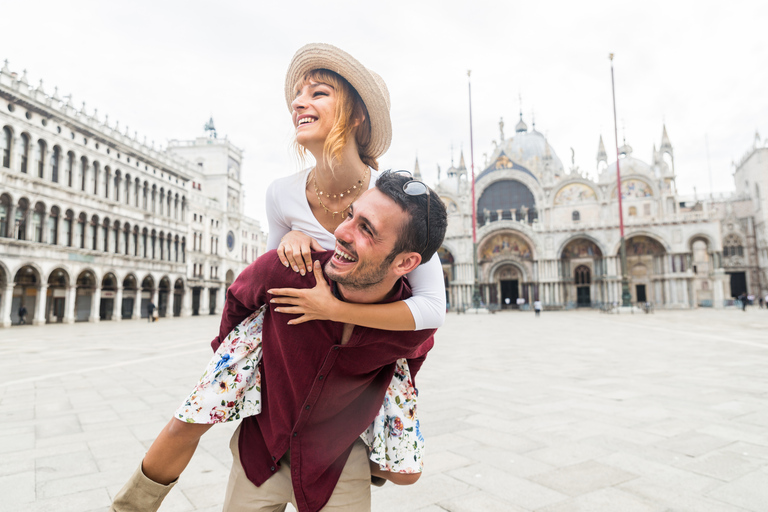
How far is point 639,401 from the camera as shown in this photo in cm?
516

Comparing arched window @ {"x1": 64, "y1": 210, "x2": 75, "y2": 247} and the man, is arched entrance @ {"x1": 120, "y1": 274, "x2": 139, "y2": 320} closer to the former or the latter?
arched window @ {"x1": 64, "y1": 210, "x2": 75, "y2": 247}

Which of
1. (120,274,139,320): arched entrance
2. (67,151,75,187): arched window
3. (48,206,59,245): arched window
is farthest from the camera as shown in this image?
(120,274,139,320): arched entrance

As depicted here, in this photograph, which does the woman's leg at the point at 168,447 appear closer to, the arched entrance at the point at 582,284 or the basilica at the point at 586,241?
the basilica at the point at 586,241

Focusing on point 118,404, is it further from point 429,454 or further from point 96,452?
point 429,454

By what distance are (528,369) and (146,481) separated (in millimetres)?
6952

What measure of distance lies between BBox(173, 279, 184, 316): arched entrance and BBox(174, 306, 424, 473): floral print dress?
1472 inches

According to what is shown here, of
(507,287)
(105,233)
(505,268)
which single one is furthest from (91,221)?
(507,287)

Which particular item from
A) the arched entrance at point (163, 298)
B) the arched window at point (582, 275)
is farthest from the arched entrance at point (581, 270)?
the arched entrance at point (163, 298)

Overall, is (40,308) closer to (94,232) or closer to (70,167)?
(94,232)

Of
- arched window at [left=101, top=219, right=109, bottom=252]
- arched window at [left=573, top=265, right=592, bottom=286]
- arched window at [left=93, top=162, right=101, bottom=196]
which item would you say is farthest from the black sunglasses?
arched window at [left=573, top=265, right=592, bottom=286]

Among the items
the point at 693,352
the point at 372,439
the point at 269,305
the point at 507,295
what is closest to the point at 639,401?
the point at 372,439

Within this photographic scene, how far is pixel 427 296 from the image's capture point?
1404 mm

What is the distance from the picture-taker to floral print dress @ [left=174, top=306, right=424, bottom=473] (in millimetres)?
1438

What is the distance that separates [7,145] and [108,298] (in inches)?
427
